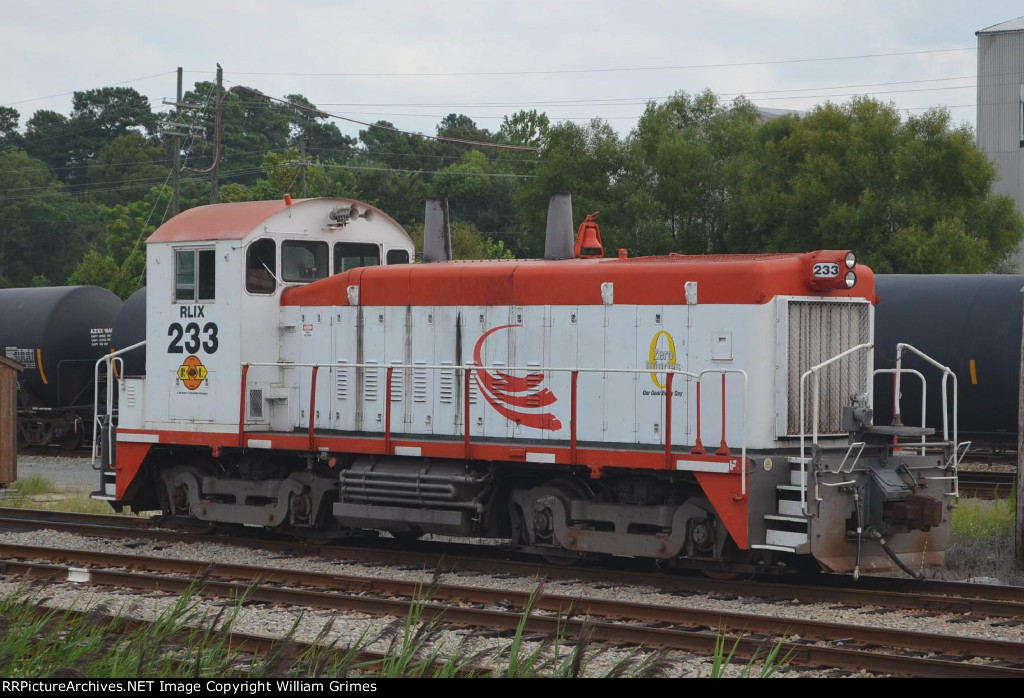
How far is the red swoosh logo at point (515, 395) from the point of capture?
1109 cm

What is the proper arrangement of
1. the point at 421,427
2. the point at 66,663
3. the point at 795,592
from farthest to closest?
the point at 421,427 < the point at 795,592 < the point at 66,663

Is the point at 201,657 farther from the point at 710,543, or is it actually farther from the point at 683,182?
the point at 683,182

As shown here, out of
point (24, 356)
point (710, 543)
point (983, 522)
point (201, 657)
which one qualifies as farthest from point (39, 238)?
point (201, 657)

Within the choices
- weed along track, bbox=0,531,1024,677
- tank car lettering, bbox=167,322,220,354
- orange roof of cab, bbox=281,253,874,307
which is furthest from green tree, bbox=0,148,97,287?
weed along track, bbox=0,531,1024,677

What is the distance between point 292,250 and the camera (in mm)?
12922

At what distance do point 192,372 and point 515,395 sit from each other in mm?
3932

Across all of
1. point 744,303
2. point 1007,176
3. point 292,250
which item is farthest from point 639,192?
point 744,303

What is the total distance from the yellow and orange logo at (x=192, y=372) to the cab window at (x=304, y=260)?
1.33 meters

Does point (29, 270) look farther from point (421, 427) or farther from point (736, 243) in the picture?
point (421, 427)

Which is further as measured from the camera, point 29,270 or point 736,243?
point 29,270

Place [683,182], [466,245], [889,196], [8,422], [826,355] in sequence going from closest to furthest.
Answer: [826,355], [8,422], [889,196], [683,182], [466,245]

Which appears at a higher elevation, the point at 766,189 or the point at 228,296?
the point at 766,189

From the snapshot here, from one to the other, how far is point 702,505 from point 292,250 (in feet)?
18.1

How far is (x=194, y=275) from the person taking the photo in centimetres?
1287
